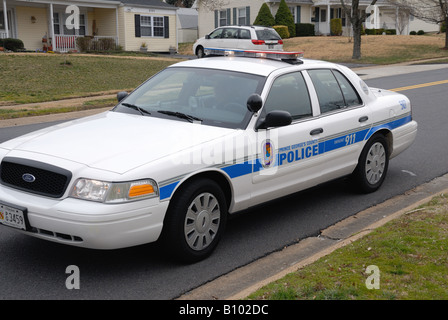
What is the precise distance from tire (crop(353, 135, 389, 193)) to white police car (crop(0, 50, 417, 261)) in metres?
0.01

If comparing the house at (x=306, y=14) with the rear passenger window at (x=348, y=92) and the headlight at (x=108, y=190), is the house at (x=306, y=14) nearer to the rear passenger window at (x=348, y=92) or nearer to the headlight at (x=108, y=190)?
the rear passenger window at (x=348, y=92)

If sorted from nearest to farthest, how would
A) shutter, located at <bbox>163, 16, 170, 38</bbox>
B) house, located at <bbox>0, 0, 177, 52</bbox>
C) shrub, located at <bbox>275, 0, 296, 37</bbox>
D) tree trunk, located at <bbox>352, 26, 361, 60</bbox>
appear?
1. tree trunk, located at <bbox>352, 26, 361, 60</bbox>
2. house, located at <bbox>0, 0, 177, 52</bbox>
3. shutter, located at <bbox>163, 16, 170, 38</bbox>
4. shrub, located at <bbox>275, 0, 296, 37</bbox>

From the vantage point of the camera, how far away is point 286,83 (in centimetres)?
595

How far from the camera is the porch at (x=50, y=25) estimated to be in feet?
104

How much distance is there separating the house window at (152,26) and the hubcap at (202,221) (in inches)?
1299

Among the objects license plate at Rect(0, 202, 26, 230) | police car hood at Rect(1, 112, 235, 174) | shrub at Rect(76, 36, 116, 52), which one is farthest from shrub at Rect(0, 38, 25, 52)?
license plate at Rect(0, 202, 26, 230)

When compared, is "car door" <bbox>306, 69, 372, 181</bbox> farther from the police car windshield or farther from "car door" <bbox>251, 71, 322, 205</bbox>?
the police car windshield

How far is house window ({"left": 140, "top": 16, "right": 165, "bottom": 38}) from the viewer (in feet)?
120

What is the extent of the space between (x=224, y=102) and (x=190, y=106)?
13.9 inches

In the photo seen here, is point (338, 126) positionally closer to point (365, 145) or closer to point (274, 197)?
point (365, 145)

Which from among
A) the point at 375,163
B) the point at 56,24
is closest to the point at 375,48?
the point at 56,24

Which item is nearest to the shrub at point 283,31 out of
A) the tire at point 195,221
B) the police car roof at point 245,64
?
the police car roof at point 245,64

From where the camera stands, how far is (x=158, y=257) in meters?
4.99
